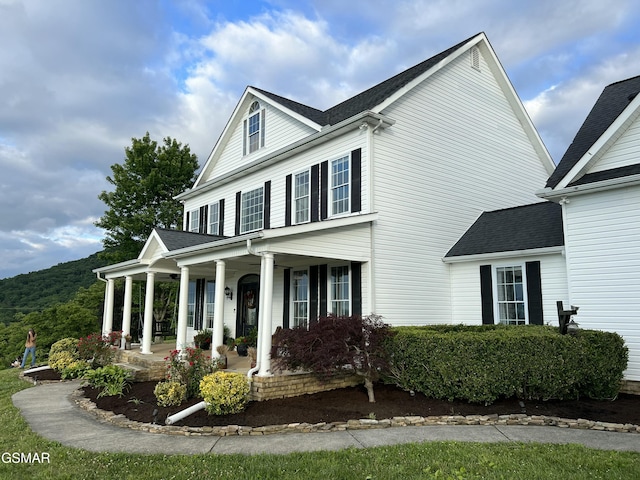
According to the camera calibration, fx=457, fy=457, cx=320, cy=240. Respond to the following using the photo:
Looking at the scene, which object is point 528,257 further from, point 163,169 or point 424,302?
point 163,169

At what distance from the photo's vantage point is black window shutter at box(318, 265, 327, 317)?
38.7ft

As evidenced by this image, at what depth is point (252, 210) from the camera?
1520cm

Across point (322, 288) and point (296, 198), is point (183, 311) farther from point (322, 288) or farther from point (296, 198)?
point (296, 198)

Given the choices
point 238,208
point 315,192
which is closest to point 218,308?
point 315,192

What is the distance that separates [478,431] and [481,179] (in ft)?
30.8

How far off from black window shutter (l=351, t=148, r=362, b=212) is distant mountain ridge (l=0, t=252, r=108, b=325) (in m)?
32.3

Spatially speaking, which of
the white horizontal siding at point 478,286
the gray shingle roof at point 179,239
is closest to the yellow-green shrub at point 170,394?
the gray shingle roof at point 179,239

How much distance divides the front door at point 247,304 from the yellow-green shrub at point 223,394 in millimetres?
6467

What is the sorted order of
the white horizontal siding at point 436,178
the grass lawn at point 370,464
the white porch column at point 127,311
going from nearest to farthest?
1. the grass lawn at point 370,464
2. the white horizontal siding at point 436,178
3. the white porch column at point 127,311

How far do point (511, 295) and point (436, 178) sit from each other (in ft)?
12.4

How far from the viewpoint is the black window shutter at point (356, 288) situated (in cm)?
1079

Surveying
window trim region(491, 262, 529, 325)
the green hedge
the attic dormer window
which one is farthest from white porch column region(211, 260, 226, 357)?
window trim region(491, 262, 529, 325)
